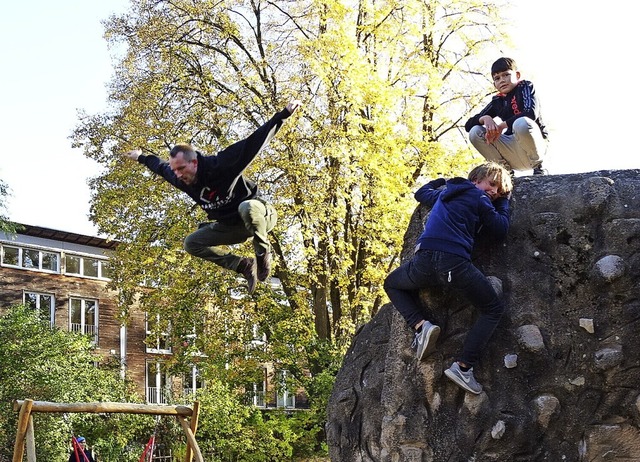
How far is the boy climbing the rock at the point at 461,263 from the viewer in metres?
6.63

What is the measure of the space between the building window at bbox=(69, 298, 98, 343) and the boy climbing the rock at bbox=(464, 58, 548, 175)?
89.1 ft

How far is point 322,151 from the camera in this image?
805 inches

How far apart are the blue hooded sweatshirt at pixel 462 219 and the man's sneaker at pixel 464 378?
0.88m

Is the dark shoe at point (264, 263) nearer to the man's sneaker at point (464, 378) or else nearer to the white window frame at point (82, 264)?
the man's sneaker at point (464, 378)

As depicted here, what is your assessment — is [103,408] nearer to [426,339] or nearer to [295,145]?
[426,339]

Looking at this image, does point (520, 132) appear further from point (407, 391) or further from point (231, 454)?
point (231, 454)

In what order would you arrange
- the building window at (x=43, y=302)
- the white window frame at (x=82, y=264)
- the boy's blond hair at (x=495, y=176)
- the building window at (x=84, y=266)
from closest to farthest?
the boy's blond hair at (x=495, y=176)
the building window at (x=43, y=302)
the white window frame at (x=82, y=264)
the building window at (x=84, y=266)

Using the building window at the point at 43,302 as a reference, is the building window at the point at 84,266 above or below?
above

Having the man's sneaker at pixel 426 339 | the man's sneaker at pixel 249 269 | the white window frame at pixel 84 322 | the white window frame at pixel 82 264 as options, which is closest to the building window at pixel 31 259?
the white window frame at pixel 82 264

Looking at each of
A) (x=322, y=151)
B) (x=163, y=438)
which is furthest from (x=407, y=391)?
(x=163, y=438)

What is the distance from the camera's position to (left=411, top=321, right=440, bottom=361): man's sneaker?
6.79 m

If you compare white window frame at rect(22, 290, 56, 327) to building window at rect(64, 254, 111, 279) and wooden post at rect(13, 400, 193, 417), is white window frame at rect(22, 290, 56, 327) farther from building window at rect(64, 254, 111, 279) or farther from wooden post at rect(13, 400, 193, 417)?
wooden post at rect(13, 400, 193, 417)

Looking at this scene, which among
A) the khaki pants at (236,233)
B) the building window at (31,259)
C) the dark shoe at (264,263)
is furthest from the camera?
the building window at (31,259)

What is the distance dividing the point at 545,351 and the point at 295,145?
48.5ft
